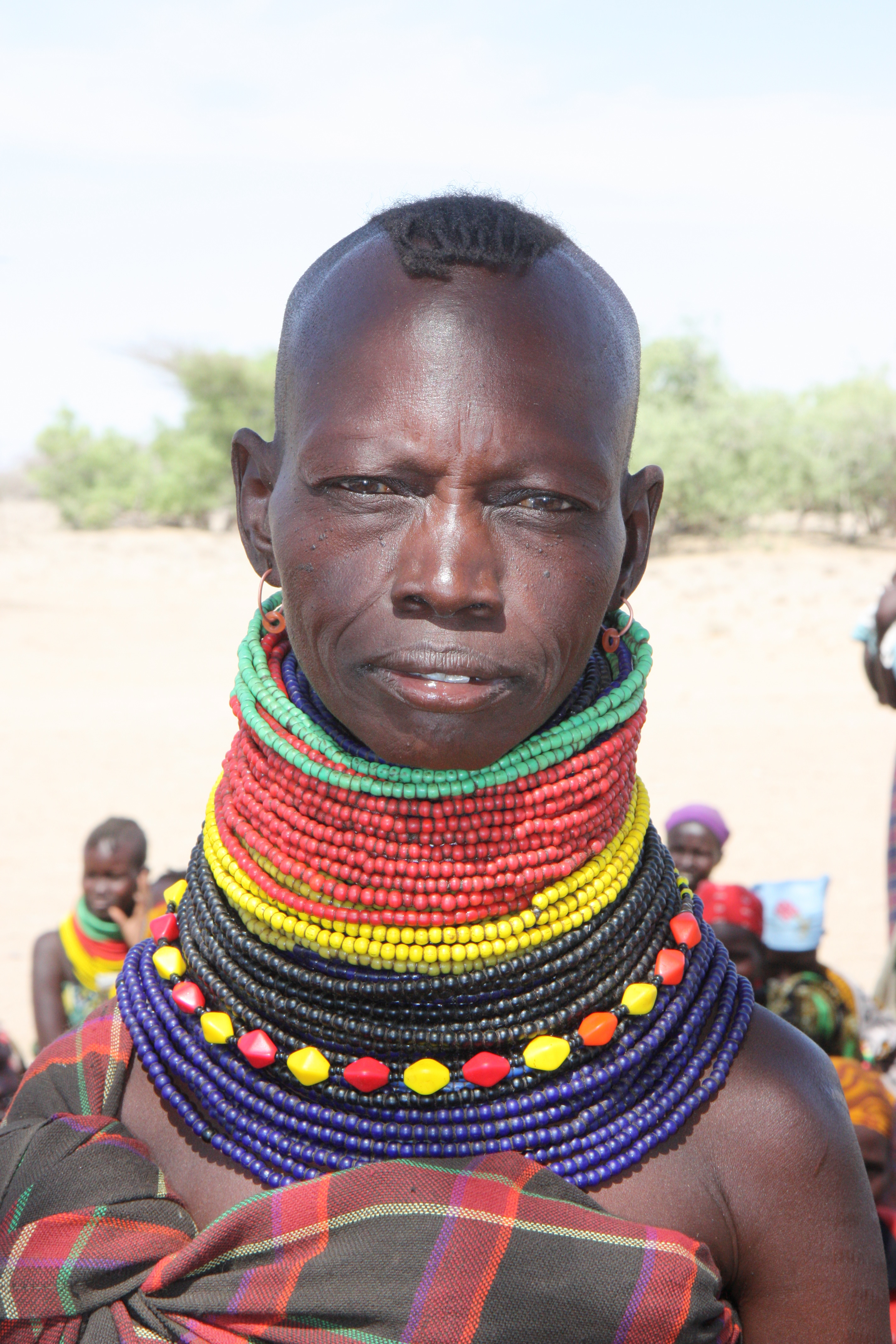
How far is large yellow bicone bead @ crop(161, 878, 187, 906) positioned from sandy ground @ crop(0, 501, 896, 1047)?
4.72m

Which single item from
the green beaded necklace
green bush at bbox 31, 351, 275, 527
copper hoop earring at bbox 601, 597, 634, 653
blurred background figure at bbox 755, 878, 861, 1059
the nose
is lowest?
blurred background figure at bbox 755, 878, 861, 1059

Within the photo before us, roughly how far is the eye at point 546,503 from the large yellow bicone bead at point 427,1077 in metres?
0.61

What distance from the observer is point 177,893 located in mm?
1623

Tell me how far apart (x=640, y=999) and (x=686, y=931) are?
0.12 metres

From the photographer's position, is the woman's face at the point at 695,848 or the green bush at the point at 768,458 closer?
the woman's face at the point at 695,848

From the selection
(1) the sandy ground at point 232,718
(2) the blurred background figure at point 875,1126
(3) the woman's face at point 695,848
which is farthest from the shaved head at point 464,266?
(1) the sandy ground at point 232,718

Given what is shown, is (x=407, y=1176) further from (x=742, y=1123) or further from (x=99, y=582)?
(x=99, y=582)

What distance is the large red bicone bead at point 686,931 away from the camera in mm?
1438

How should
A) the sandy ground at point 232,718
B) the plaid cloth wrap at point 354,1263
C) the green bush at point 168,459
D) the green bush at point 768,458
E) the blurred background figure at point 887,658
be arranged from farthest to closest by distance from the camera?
the green bush at point 168,459, the green bush at point 768,458, the sandy ground at point 232,718, the blurred background figure at point 887,658, the plaid cloth wrap at point 354,1263

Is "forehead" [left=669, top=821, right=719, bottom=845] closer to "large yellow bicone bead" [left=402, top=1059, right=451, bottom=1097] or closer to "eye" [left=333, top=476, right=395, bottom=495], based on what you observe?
"large yellow bicone bead" [left=402, top=1059, right=451, bottom=1097]

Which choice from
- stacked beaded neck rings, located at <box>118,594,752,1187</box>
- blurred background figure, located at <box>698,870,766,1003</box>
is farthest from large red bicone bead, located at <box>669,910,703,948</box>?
blurred background figure, located at <box>698,870,766,1003</box>

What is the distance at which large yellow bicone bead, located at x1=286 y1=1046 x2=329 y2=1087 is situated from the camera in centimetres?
135

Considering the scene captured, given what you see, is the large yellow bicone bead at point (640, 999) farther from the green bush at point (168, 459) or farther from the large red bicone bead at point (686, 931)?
the green bush at point (168, 459)

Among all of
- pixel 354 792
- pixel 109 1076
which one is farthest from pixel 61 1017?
pixel 354 792
